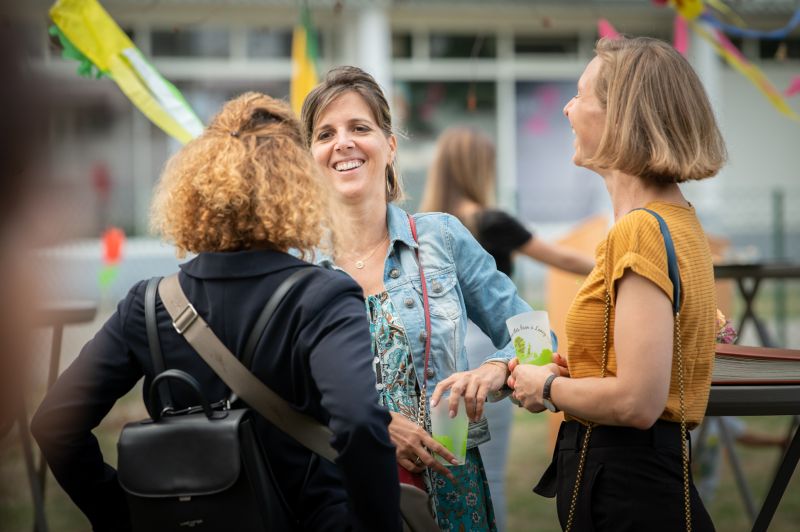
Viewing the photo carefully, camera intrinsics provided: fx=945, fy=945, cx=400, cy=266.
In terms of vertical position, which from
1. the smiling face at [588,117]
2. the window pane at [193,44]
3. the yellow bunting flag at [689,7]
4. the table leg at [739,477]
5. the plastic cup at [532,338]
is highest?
the window pane at [193,44]

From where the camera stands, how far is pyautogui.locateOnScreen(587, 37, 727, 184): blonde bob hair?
1868 mm

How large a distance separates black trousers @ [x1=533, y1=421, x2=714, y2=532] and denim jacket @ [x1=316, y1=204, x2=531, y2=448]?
18.3 inches

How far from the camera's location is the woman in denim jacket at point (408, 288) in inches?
88.9

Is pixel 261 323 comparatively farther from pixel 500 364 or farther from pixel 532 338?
pixel 500 364

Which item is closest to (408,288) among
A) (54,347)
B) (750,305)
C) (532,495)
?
(54,347)

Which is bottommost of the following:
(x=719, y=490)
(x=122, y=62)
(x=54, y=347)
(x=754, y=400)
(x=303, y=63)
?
(x=719, y=490)

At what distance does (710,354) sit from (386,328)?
77 cm

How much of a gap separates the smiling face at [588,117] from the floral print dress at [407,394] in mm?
614

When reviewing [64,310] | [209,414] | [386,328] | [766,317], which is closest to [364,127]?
[386,328]

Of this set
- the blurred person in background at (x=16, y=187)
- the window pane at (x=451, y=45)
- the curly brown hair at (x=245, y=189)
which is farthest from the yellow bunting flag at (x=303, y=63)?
the window pane at (x=451, y=45)

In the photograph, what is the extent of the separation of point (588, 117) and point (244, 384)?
90 centimetres

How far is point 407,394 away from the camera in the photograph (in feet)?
7.48

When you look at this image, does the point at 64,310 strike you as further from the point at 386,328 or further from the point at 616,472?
the point at 616,472

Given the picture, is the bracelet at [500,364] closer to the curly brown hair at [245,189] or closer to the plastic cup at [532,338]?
the plastic cup at [532,338]
